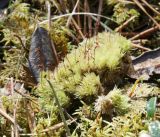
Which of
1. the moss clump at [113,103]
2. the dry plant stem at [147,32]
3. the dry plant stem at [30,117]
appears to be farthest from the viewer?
the dry plant stem at [147,32]

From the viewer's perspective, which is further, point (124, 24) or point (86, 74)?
point (124, 24)

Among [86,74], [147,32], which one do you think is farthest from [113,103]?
[147,32]

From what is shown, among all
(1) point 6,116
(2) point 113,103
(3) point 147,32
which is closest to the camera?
(2) point 113,103

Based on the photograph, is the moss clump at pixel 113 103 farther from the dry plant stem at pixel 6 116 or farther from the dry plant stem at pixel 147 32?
the dry plant stem at pixel 147 32

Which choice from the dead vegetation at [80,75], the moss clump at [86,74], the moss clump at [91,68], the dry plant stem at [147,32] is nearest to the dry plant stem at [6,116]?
the dead vegetation at [80,75]

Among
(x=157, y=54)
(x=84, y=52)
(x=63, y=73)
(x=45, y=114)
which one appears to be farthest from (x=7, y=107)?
(x=157, y=54)

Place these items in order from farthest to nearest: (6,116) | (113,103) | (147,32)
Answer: (147,32) < (6,116) < (113,103)

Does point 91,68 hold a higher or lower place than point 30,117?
higher

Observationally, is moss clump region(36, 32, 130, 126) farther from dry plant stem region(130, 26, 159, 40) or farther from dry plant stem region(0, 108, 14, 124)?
dry plant stem region(130, 26, 159, 40)

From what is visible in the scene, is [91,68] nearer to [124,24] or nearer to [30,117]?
[30,117]

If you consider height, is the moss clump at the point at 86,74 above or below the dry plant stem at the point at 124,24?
below

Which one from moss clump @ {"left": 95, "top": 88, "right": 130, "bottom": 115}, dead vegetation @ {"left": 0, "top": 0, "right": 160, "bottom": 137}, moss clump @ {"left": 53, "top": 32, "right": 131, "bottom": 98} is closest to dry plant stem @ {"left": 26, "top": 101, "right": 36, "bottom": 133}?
dead vegetation @ {"left": 0, "top": 0, "right": 160, "bottom": 137}

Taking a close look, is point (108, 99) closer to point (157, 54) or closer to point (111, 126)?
point (111, 126)

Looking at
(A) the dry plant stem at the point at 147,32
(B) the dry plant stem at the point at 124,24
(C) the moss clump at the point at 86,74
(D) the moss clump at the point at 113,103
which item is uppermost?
(B) the dry plant stem at the point at 124,24
